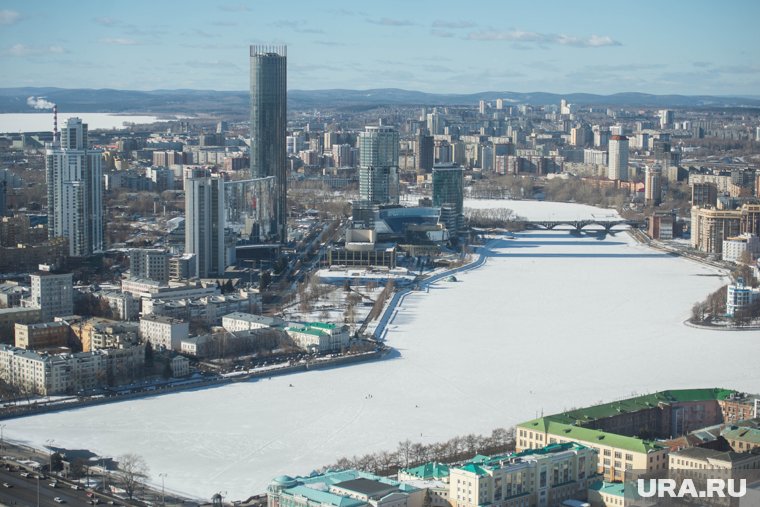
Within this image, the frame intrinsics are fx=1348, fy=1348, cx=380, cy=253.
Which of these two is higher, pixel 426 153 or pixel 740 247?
pixel 426 153

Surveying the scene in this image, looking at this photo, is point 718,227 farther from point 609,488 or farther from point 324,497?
point 324,497

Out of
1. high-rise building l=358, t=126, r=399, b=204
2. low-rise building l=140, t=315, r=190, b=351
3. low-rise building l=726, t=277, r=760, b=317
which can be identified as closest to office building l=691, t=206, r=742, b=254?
high-rise building l=358, t=126, r=399, b=204

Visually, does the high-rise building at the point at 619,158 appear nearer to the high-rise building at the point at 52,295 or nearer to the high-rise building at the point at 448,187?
the high-rise building at the point at 448,187

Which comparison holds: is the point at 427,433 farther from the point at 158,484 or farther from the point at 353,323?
the point at 353,323

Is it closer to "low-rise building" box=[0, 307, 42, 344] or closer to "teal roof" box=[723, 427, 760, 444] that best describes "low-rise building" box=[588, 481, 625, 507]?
"teal roof" box=[723, 427, 760, 444]

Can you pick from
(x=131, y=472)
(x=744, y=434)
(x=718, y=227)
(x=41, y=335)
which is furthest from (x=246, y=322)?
(x=718, y=227)
